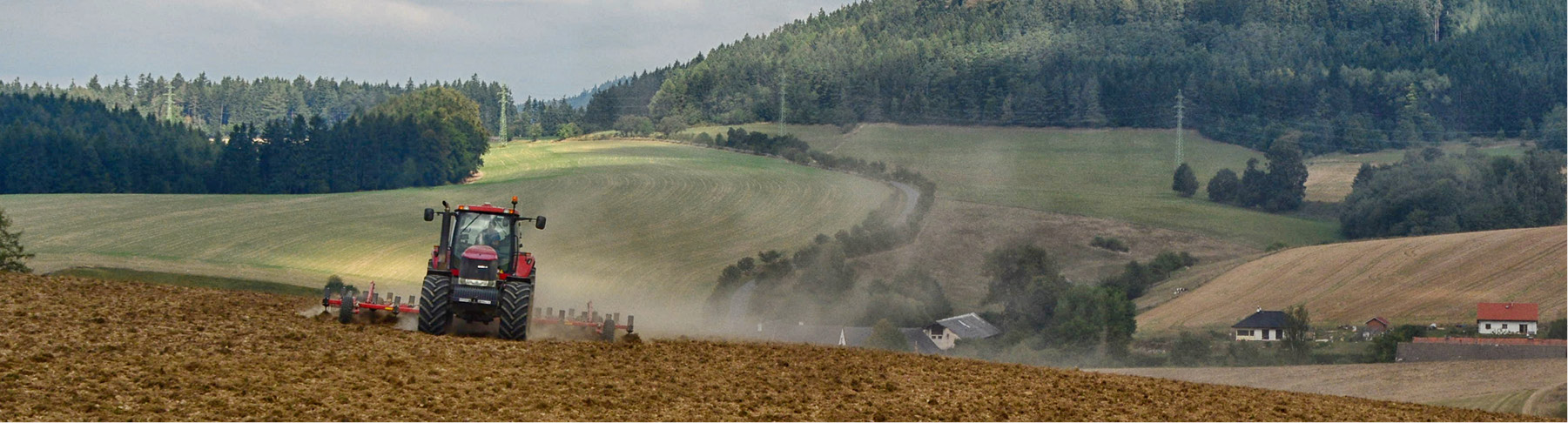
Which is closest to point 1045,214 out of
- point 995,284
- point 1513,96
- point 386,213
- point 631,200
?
point 995,284

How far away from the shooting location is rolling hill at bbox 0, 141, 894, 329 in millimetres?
A: 46812

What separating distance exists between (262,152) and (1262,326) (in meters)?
45.5

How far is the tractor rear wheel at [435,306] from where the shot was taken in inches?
730

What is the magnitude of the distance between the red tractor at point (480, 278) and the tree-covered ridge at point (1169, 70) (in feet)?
181

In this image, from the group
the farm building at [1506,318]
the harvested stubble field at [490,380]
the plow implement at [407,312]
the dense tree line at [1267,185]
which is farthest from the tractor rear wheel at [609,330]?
the dense tree line at [1267,185]

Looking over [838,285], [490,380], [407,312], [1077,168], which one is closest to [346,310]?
[407,312]

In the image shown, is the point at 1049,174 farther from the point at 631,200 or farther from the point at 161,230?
the point at 161,230

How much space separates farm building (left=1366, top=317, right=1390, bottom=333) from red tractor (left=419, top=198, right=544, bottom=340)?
3260cm

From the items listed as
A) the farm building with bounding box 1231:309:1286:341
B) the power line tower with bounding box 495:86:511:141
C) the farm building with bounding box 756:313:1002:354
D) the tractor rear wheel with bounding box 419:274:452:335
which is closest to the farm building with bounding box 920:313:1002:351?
the farm building with bounding box 756:313:1002:354

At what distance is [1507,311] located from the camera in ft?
134

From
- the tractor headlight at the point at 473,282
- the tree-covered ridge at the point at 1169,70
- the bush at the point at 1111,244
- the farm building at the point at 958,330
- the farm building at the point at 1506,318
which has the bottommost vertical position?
the farm building at the point at 958,330

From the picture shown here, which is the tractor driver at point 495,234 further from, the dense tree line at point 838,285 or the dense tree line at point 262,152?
the dense tree line at point 262,152

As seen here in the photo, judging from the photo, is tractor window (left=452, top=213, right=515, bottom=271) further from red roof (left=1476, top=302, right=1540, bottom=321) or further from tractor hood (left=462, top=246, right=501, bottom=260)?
red roof (left=1476, top=302, right=1540, bottom=321)

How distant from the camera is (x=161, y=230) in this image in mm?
51531
